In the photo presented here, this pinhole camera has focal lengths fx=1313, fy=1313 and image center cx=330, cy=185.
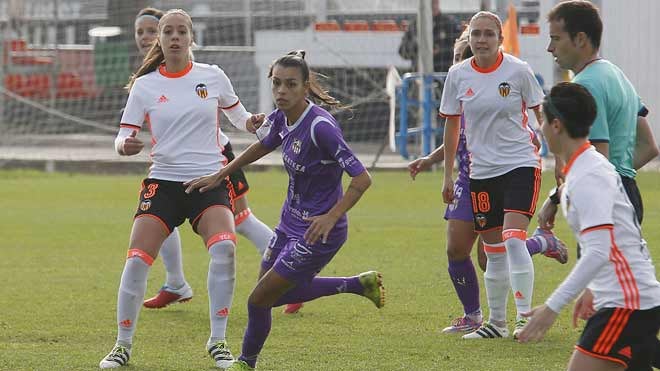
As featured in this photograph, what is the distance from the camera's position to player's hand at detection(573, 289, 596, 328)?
481 cm

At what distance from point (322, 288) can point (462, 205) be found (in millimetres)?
1313

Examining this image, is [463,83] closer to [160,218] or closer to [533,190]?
[533,190]

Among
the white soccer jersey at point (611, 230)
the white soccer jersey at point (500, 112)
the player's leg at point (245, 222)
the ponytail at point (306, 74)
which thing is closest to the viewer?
the white soccer jersey at point (611, 230)

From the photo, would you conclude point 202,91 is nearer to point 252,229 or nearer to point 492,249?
point 492,249

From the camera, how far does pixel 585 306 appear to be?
15.9 ft

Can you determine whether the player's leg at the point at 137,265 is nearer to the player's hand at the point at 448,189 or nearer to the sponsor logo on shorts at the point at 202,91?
the sponsor logo on shorts at the point at 202,91

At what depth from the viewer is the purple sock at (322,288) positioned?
6.85 meters

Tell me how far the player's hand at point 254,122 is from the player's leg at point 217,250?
1.37ft

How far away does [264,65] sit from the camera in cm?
2209

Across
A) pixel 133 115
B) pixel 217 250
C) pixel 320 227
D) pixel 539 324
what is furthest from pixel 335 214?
pixel 539 324

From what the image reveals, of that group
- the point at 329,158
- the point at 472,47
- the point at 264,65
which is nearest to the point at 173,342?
the point at 329,158

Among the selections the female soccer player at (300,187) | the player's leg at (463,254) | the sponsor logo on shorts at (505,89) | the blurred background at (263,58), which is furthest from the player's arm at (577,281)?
the blurred background at (263,58)

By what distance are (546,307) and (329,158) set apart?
2.04 metres

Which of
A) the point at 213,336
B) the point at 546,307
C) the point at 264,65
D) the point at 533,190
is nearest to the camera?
the point at 546,307
